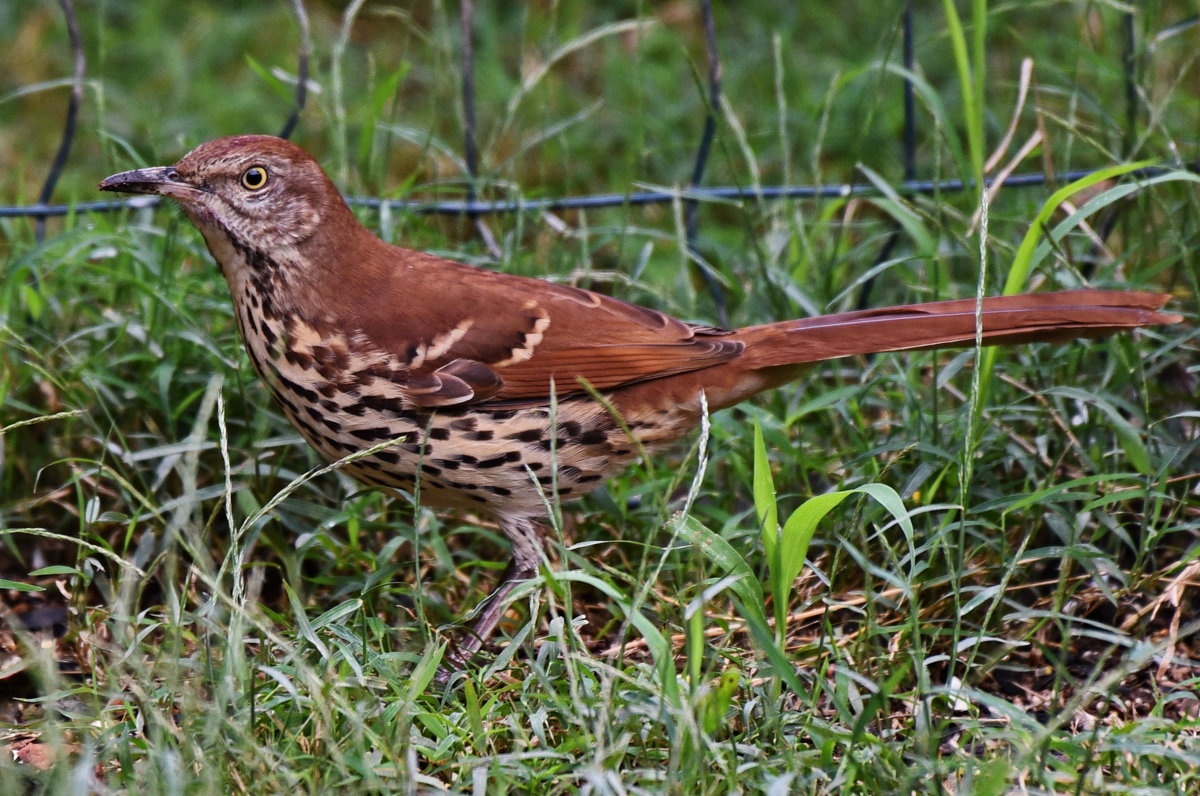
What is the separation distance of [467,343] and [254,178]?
59cm

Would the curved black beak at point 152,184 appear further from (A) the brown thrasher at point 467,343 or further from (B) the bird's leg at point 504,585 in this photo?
(B) the bird's leg at point 504,585

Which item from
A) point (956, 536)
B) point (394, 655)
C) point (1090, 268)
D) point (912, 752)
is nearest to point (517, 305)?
point (394, 655)

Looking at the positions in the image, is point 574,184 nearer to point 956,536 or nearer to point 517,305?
point 517,305

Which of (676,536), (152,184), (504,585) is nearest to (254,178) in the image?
(152,184)

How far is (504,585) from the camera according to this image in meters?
2.83

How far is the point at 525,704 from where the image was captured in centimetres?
250

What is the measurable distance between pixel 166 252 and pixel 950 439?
2000 mm

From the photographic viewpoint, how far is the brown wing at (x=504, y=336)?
9.66 ft

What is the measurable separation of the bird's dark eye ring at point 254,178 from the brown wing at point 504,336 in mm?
293

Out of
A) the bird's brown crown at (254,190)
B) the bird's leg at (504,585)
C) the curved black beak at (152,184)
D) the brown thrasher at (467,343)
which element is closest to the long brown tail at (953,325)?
the brown thrasher at (467,343)

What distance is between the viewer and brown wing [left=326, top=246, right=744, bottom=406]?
116 inches

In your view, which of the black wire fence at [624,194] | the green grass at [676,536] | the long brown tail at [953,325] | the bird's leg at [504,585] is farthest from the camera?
the black wire fence at [624,194]

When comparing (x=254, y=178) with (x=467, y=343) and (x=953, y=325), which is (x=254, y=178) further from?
(x=953, y=325)

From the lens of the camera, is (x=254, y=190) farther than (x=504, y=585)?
Yes
